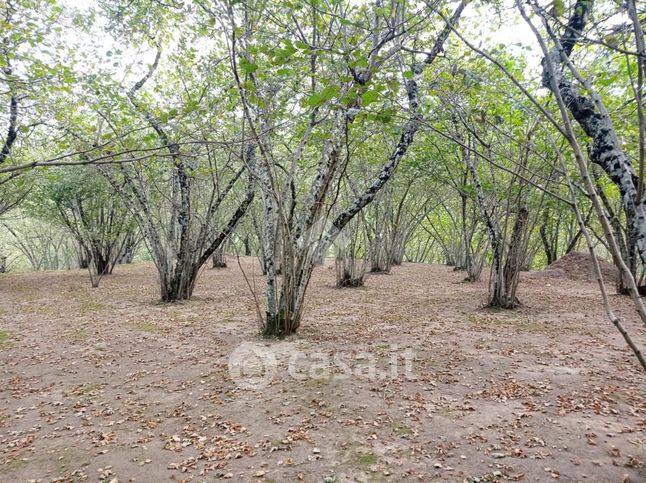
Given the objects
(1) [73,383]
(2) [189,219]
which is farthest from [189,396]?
(2) [189,219]

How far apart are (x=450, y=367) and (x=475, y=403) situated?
3.28 feet

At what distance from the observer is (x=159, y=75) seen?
10.5 metres

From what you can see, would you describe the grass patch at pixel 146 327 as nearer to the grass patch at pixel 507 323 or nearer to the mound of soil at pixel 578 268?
the grass patch at pixel 507 323

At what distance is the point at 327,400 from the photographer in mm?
4207

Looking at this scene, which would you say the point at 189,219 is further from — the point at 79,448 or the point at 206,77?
the point at 79,448

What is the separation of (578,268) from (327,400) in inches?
613

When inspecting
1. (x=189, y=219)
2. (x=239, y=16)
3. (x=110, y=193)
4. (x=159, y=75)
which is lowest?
(x=189, y=219)

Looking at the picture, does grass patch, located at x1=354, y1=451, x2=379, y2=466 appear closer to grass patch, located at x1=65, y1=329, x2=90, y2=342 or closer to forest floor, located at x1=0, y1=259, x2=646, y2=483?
forest floor, located at x1=0, y1=259, x2=646, y2=483

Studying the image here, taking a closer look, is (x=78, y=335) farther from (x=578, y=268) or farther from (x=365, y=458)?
(x=578, y=268)

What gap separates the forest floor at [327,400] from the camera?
3.12m

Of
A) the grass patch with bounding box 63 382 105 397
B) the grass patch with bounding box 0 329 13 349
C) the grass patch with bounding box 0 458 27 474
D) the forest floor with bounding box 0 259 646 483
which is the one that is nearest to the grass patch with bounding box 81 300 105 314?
the forest floor with bounding box 0 259 646 483

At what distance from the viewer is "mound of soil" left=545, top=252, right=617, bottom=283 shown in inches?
590

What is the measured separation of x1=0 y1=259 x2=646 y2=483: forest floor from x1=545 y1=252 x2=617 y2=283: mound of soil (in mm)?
8008

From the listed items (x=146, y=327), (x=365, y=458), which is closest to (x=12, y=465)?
(x=365, y=458)
